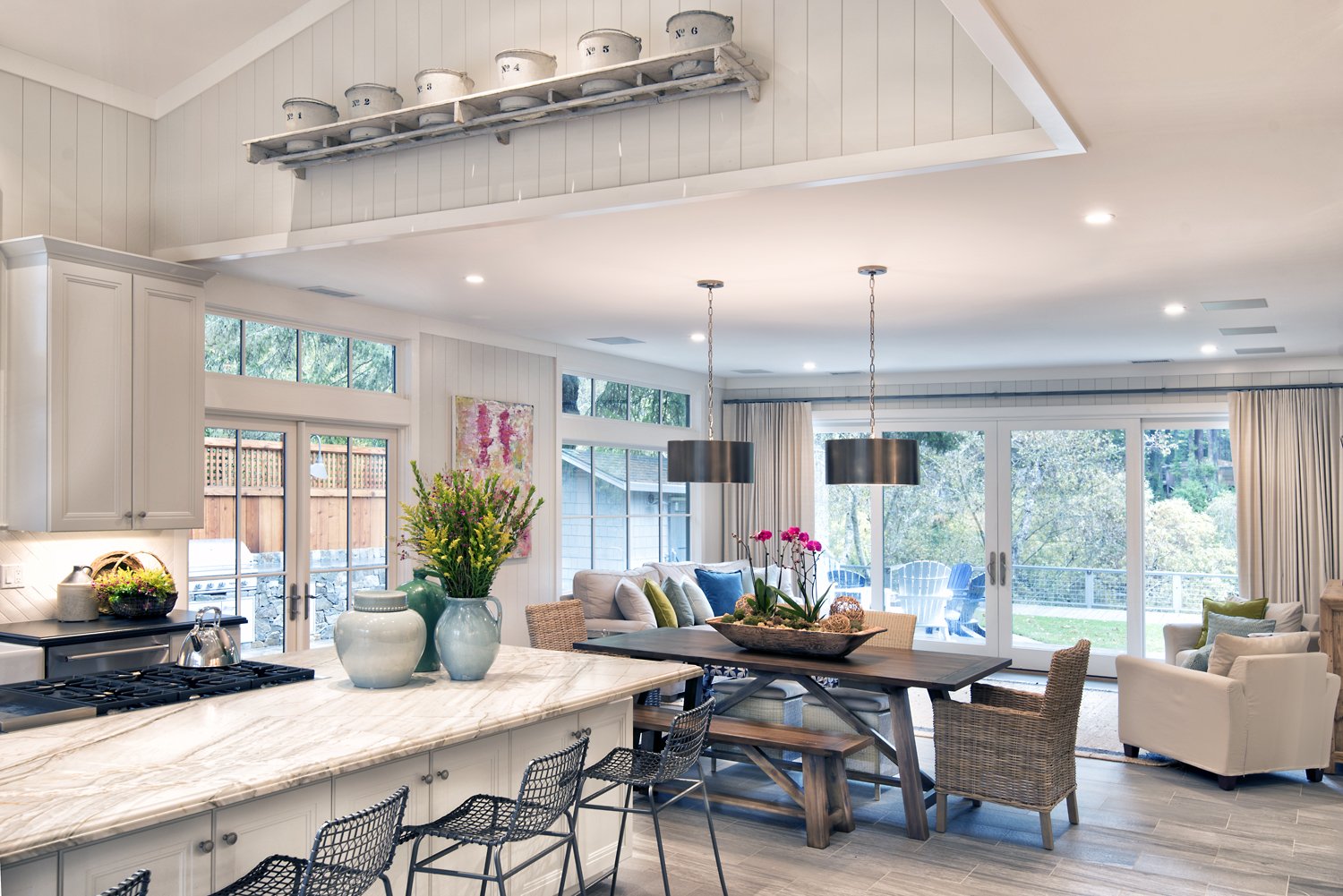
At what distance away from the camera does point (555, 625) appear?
18.8 ft

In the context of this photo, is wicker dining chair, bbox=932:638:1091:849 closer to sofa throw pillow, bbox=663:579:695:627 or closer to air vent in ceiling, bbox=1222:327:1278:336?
air vent in ceiling, bbox=1222:327:1278:336

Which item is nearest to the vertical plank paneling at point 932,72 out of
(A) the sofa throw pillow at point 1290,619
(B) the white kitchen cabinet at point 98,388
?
(B) the white kitchen cabinet at point 98,388

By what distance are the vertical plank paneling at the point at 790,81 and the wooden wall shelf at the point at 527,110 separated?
8 cm

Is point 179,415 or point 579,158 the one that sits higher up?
point 579,158

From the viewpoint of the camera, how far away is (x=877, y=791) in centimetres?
522

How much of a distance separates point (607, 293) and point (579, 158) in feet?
6.14

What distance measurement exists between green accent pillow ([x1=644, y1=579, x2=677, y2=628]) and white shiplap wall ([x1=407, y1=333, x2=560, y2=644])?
726mm

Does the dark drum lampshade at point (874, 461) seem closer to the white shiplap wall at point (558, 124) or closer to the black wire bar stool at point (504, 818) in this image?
the white shiplap wall at point (558, 124)

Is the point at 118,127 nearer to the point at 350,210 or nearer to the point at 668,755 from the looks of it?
the point at 350,210

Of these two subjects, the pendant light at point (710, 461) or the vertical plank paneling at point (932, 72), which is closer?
the vertical plank paneling at point (932, 72)

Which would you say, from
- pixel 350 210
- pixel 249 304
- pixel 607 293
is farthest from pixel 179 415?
pixel 607 293

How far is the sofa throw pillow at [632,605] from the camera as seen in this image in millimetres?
7359

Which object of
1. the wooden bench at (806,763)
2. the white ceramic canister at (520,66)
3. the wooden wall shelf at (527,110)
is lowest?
the wooden bench at (806,763)

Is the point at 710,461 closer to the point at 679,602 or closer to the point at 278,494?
the point at 278,494
